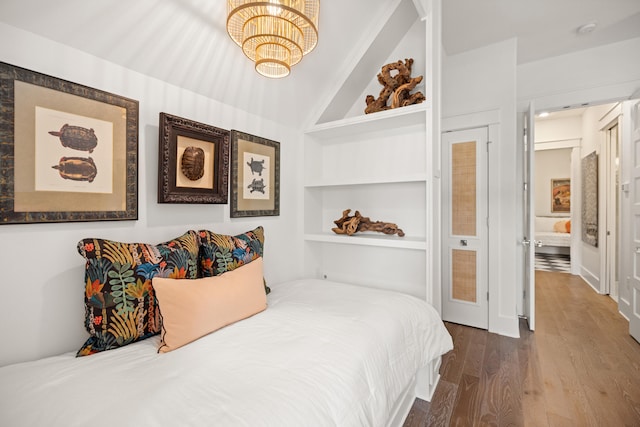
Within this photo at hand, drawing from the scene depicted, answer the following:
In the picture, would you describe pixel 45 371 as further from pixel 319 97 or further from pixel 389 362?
pixel 319 97

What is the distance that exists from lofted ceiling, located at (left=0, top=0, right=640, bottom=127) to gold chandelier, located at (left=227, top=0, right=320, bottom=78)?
334 mm

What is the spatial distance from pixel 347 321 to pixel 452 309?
2.29 metres

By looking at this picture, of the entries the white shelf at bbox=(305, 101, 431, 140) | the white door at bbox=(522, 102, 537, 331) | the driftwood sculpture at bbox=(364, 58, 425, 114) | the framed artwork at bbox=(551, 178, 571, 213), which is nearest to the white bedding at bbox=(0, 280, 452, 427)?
the white shelf at bbox=(305, 101, 431, 140)

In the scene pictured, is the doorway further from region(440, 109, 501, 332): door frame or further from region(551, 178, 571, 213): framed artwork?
region(551, 178, 571, 213): framed artwork

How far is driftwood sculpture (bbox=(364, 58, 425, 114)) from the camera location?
2162mm

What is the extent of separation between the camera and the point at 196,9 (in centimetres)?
140

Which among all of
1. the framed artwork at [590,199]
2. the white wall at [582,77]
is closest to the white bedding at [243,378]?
the white wall at [582,77]

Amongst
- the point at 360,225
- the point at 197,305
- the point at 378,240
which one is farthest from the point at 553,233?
the point at 197,305

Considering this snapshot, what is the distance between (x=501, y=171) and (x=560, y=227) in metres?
5.38

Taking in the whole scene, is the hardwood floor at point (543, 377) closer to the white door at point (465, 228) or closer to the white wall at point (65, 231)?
the white door at point (465, 228)

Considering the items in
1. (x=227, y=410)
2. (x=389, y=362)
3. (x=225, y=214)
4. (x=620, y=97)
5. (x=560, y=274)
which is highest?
(x=620, y=97)

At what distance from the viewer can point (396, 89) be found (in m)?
2.26

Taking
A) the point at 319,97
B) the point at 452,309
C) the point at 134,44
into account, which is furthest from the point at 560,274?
the point at 134,44

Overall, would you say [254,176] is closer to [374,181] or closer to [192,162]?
[192,162]
